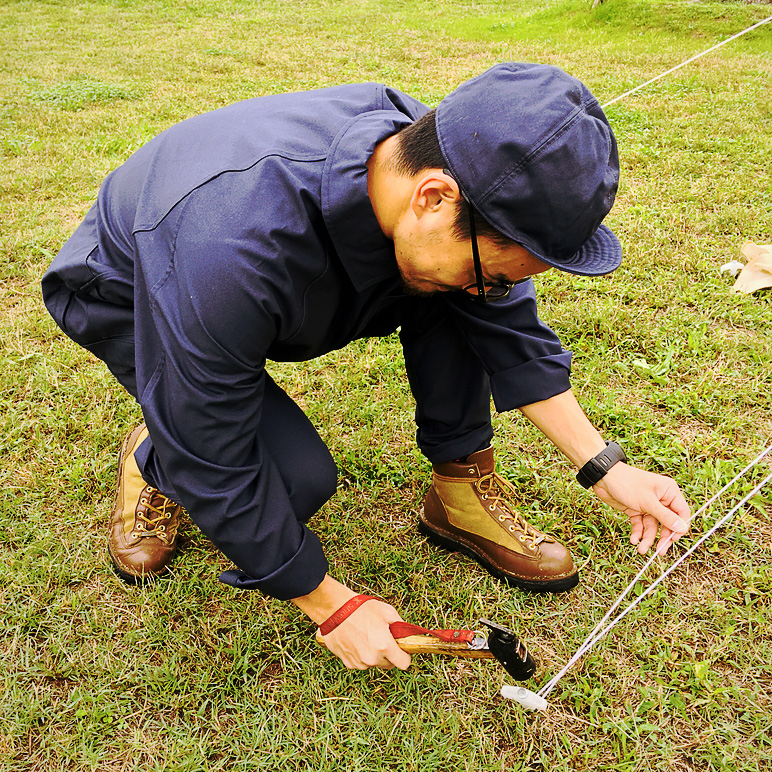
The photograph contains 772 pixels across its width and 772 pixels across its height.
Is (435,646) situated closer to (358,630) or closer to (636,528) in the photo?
(358,630)

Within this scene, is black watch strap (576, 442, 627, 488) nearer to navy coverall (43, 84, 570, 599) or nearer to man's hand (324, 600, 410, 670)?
navy coverall (43, 84, 570, 599)

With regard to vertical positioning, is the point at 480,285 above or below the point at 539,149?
below

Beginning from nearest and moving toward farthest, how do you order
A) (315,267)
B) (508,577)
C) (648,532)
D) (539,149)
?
(539,149) → (315,267) → (648,532) → (508,577)

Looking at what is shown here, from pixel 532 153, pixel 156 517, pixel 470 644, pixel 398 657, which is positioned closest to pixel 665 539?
pixel 470 644

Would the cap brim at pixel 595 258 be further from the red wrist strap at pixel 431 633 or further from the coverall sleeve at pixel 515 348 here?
the red wrist strap at pixel 431 633

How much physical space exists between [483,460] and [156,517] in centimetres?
110

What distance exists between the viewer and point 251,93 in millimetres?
6852

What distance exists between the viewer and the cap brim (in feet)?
4.27

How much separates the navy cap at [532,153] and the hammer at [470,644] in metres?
0.89

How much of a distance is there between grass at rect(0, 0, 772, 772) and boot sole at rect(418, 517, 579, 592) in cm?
4

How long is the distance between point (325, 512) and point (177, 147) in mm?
1330

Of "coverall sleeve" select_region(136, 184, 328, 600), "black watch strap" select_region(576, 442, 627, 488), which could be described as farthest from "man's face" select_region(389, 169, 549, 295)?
"black watch strap" select_region(576, 442, 627, 488)

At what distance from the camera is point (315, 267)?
1.44 m

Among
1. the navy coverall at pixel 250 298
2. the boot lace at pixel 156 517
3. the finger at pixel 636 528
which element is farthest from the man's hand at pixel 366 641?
the boot lace at pixel 156 517
